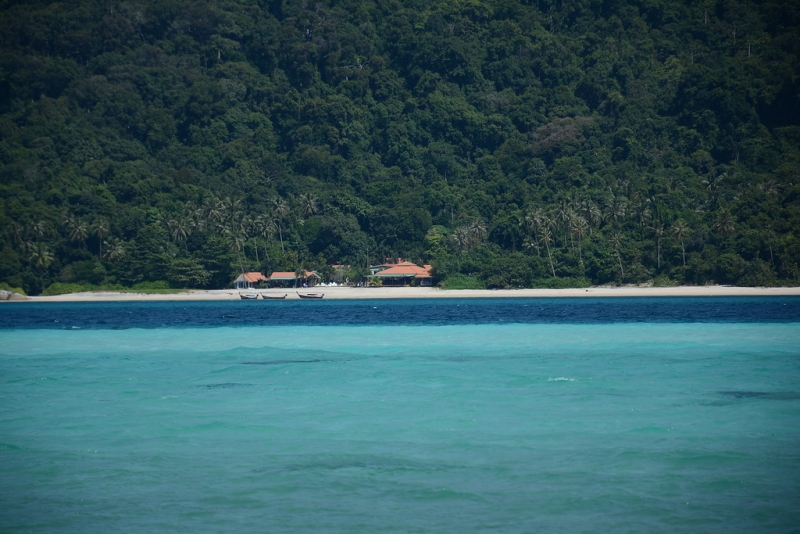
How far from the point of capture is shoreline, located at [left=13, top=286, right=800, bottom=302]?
79.6 m

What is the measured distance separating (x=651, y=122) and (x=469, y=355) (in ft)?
387

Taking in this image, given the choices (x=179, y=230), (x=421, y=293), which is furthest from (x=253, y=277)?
(x=421, y=293)

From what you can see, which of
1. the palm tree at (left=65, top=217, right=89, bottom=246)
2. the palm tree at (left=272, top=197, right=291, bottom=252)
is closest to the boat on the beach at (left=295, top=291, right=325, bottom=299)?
the palm tree at (left=272, top=197, right=291, bottom=252)

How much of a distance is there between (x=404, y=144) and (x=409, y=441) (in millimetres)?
139667

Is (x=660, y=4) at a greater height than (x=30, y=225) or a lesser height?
greater

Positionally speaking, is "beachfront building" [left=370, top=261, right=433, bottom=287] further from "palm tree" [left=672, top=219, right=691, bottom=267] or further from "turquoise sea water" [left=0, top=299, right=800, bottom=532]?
"turquoise sea water" [left=0, top=299, right=800, bottom=532]

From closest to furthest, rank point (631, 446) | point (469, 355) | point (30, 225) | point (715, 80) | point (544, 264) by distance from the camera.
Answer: point (631, 446)
point (469, 355)
point (544, 264)
point (30, 225)
point (715, 80)

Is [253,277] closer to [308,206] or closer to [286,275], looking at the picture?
[286,275]

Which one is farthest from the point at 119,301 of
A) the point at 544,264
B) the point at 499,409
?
the point at 499,409

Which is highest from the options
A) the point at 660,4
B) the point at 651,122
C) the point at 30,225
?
the point at 660,4

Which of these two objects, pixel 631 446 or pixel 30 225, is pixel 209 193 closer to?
pixel 30 225

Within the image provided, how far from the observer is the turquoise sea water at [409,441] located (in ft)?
42.1

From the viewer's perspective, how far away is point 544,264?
92500mm

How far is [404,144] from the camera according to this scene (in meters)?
154
